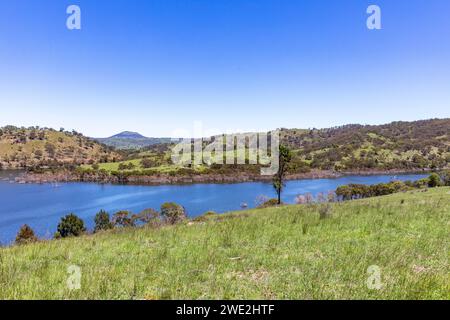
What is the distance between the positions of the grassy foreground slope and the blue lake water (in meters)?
85.8

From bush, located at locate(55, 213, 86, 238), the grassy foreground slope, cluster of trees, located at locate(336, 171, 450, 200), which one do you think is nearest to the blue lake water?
bush, located at locate(55, 213, 86, 238)

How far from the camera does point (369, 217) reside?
12.5 metres

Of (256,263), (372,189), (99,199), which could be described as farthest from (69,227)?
(372,189)

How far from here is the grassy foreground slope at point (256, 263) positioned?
5727 mm

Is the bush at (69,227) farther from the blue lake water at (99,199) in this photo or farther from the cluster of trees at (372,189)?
the cluster of trees at (372,189)

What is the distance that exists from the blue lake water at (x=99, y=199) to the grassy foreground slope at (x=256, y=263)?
85.8 metres

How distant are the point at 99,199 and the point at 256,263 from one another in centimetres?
14139

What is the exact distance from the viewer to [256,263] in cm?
757

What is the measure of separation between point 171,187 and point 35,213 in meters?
71.7

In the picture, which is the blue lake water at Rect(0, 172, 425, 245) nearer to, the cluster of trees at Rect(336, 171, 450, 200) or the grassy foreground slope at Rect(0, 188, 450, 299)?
the cluster of trees at Rect(336, 171, 450, 200)

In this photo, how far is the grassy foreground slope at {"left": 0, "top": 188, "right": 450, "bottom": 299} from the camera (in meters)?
5.73
